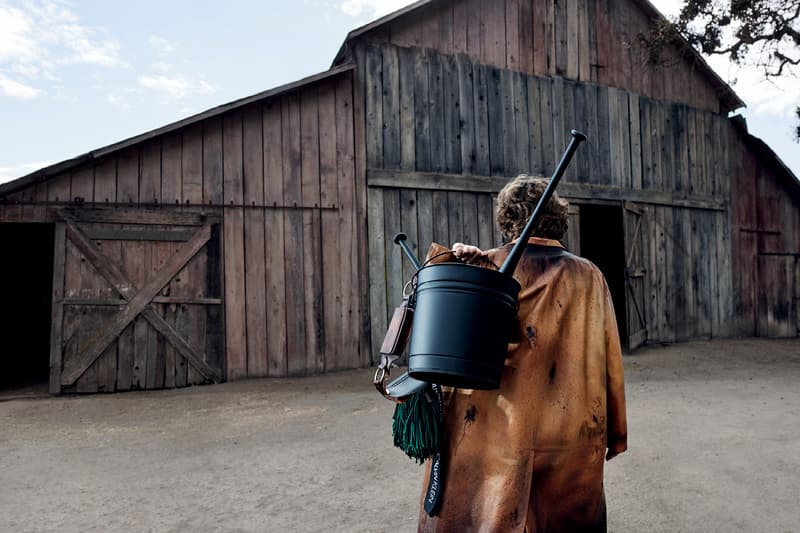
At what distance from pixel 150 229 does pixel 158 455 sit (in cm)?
336

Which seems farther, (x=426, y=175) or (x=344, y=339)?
(x=426, y=175)

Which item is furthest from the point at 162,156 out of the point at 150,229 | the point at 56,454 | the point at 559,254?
the point at 559,254

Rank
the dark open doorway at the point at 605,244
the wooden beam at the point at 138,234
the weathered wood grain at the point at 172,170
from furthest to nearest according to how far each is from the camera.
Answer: the dark open doorway at the point at 605,244 → the weathered wood grain at the point at 172,170 → the wooden beam at the point at 138,234

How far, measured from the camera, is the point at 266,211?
7.46m

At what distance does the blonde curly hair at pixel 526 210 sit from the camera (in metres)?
1.98

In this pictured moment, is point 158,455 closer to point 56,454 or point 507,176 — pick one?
point 56,454

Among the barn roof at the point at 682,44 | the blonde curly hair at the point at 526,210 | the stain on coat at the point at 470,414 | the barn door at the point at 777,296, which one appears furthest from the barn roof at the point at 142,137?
the barn door at the point at 777,296

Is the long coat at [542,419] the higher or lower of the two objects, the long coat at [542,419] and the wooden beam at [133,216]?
the lower

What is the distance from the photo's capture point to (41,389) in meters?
7.00

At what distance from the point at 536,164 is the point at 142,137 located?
5666mm

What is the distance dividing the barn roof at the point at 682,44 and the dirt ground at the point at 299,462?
185 inches

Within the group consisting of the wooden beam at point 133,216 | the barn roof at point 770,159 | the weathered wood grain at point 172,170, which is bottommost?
the wooden beam at point 133,216

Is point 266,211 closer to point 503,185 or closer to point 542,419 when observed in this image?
point 503,185

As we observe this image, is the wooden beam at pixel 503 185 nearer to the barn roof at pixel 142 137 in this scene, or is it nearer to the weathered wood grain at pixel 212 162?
the barn roof at pixel 142 137
